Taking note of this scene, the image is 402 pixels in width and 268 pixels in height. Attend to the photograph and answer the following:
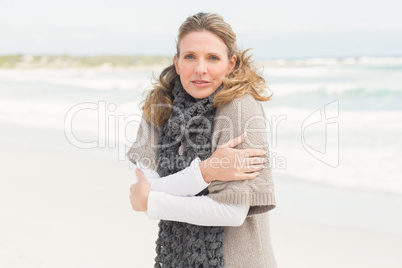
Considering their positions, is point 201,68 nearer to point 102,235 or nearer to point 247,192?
point 247,192

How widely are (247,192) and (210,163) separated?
0.50 feet

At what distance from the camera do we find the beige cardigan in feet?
5.15

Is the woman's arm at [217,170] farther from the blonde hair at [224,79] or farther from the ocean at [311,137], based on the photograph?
the ocean at [311,137]

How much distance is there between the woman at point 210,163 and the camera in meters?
1.58

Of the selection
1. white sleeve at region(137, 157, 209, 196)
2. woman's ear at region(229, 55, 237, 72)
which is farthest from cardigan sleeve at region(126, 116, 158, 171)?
woman's ear at region(229, 55, 237, 72)

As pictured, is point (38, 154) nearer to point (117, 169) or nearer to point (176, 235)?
point (117, 169)

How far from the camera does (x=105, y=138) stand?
723 cm

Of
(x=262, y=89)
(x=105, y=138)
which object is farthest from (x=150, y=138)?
(x=105, y=138)

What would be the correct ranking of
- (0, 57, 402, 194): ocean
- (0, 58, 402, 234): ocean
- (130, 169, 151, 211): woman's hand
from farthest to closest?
(0, 57, 402, 194): ocean
(0, 58, 402, 234): ocean
(130, 169, 151, 211): woman's hand

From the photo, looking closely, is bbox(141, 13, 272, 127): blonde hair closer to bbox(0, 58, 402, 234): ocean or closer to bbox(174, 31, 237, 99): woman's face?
bbox(174, 31, 237, 99): woman's face

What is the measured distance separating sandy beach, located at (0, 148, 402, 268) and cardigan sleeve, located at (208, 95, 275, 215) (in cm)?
196

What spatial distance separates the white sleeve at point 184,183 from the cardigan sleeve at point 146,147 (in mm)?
141

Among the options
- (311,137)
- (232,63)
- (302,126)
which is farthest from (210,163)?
(302,126)

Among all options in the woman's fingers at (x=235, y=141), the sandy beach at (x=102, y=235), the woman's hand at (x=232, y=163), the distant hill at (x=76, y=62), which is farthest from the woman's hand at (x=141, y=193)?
the distant hill at (x=76, y=62)
